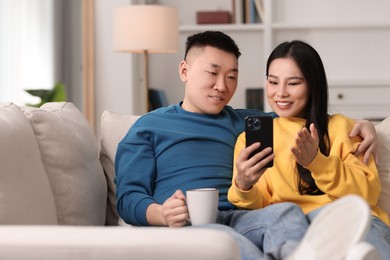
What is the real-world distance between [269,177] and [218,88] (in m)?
0.29

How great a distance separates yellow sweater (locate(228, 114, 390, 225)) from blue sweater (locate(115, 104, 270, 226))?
0.08 meters

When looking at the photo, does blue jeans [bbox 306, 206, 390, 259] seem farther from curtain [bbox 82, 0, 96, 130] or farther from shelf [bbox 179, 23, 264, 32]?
shelf [bbox 179, 23, 264, 32]

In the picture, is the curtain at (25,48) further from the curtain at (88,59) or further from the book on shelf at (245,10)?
the book on shelf at (245,10)

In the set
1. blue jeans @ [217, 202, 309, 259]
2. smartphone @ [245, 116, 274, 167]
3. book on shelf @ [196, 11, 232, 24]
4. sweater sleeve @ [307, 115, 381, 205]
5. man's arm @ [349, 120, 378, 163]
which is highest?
book on shelf @ [196, 11, 232, 24]

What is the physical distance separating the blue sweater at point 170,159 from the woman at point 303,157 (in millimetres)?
82

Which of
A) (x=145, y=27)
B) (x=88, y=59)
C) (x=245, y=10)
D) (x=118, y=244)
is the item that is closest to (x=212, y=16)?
(x=245, y=10)

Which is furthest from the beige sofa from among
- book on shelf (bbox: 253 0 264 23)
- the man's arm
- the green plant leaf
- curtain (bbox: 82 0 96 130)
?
book on shelf (bbox: 253 0 264 23)

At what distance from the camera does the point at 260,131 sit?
1.92 metres

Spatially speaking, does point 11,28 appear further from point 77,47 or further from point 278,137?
point 278,137

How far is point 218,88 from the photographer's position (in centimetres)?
224

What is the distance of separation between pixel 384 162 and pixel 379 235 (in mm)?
476

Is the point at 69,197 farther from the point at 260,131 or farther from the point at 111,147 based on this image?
the point at 260,131

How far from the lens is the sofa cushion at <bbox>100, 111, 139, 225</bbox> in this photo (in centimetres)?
247

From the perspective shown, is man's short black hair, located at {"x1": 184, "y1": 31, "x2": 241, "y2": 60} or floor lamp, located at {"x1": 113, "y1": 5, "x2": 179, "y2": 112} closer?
man's short black hair, located at {"x1": 184, "y1": 31, "x2": 241, "y2": 60}
